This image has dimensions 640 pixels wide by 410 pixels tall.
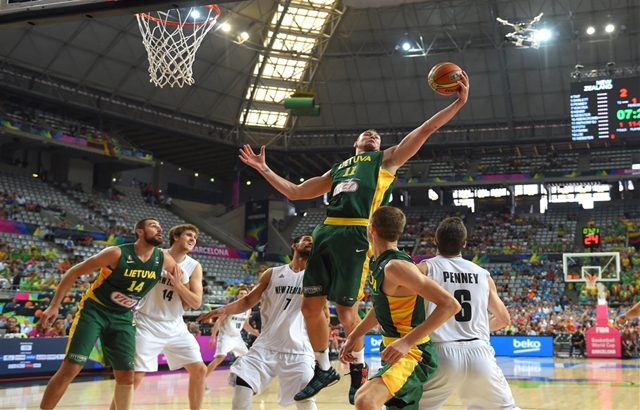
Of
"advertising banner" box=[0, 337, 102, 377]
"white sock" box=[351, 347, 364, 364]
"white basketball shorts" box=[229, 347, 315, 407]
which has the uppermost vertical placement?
"white sock" box=[351, 347, 364, 364]

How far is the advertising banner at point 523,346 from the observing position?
82.2ft

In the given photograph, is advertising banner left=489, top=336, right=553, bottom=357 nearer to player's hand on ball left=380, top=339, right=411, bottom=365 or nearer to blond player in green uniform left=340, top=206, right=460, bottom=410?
blond player in green uniform left=340, top=206, right=460, bottom=410

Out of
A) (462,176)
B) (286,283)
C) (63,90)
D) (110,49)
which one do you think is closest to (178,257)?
(286,283)

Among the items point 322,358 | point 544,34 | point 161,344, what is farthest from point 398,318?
point 544,34

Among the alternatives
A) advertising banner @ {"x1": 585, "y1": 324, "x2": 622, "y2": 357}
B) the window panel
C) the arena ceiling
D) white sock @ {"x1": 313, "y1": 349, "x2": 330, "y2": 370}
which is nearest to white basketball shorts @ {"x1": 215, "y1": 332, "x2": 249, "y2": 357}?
white sock @ {"x1": 313, "y1": 349, "x2": 330, "y2": 370}

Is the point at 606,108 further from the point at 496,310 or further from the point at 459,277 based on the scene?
the point at 459,277

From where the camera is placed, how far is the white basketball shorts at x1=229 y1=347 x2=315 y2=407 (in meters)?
6.01

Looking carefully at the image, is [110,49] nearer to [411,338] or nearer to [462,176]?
[462,176]

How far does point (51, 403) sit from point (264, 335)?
206 cm

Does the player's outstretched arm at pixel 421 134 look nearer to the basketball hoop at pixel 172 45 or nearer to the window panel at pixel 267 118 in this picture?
the basketball hoop at pixel 172 45

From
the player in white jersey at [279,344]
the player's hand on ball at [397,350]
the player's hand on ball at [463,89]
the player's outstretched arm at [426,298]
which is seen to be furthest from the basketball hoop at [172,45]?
the player's hand on ball at [397,350]

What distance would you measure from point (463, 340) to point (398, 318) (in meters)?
0.59

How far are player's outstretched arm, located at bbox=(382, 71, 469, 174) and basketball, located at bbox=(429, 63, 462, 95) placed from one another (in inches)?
2.6

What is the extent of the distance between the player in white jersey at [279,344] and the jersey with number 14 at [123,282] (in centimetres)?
91
